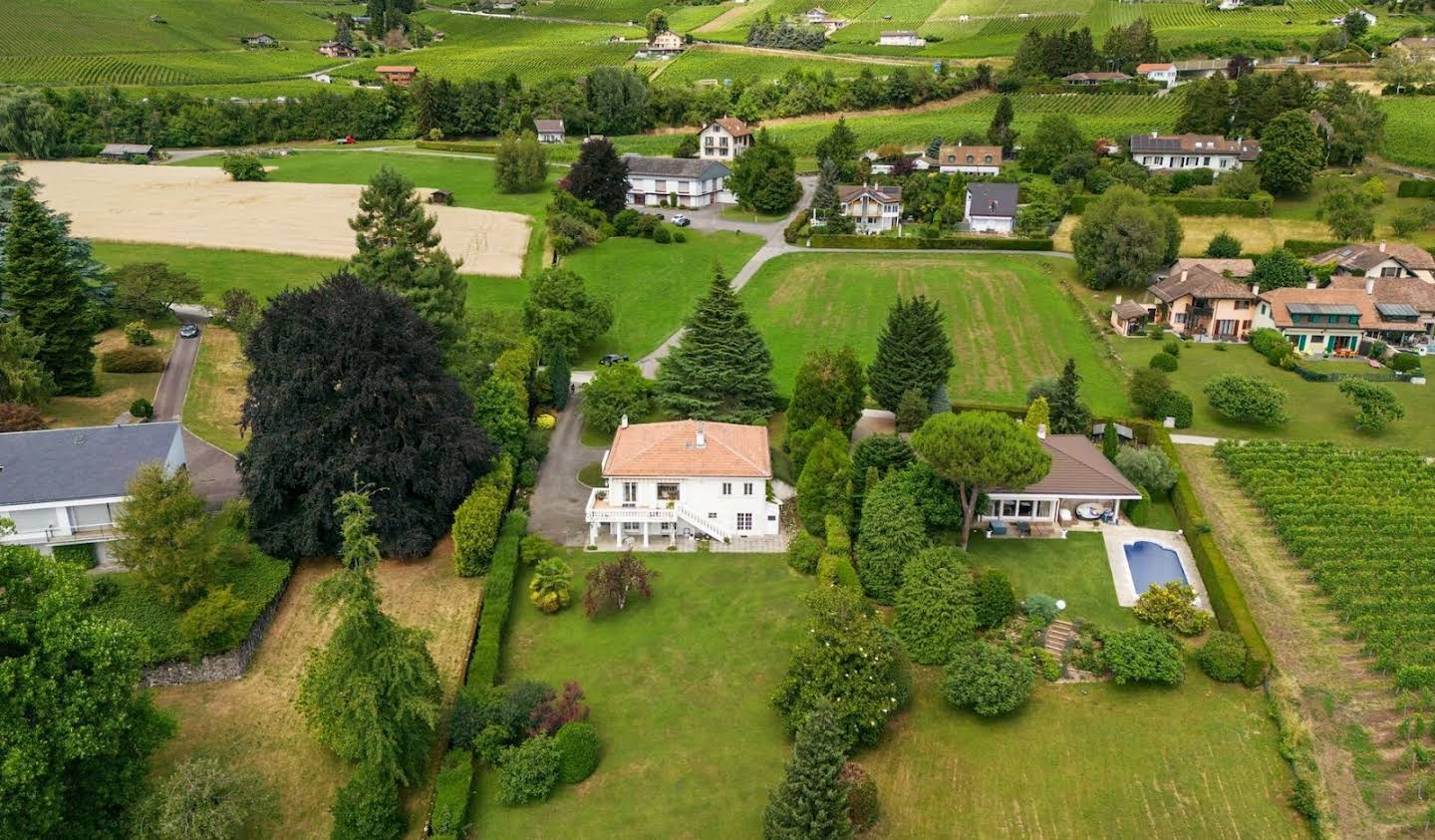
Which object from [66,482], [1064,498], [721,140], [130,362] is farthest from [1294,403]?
[721,140]

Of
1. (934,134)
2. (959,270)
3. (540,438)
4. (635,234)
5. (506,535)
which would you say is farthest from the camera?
(934,134)

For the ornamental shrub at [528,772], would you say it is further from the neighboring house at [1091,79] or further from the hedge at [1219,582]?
the neighboring house at [1091,79]

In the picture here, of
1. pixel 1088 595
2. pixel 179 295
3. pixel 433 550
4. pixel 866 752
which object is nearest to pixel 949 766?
pixel 866 752

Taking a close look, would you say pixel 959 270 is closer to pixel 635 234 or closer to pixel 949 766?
pixel 635 234

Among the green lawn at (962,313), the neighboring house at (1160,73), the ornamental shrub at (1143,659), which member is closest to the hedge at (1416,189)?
the green lawn at (962,313)

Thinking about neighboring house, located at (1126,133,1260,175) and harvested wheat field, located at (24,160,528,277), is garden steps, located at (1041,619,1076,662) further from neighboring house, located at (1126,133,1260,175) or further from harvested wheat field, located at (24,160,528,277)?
neighboring house, located at (1126,133,1260,175)

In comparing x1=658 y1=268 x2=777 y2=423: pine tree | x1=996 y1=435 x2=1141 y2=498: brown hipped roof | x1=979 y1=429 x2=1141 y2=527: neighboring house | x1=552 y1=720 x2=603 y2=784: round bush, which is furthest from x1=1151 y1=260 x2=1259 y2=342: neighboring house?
x1=552 y1=720 x2=603 y2=784: round bush
